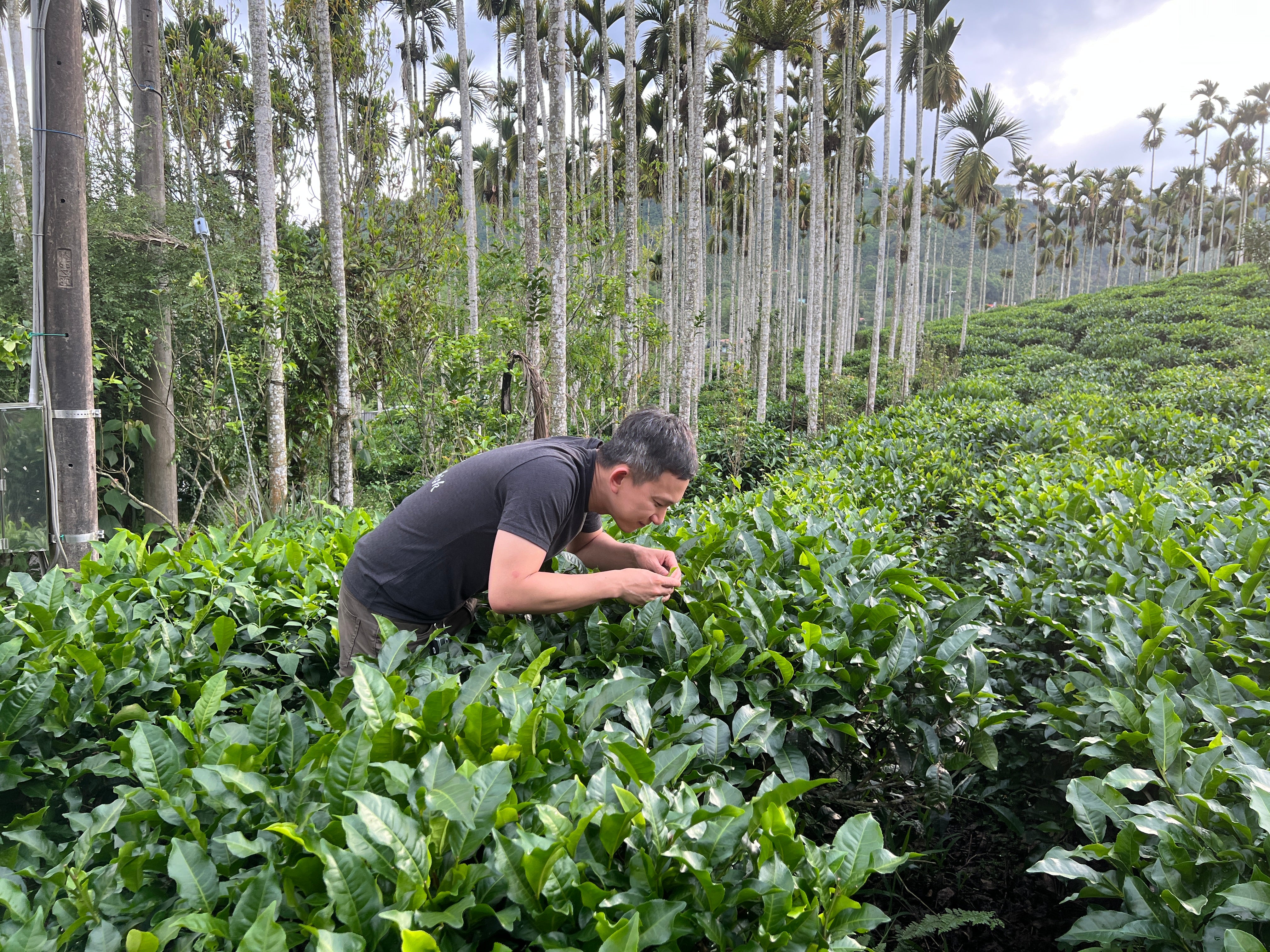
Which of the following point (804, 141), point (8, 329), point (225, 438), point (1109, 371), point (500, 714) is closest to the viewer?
point (500, 714)

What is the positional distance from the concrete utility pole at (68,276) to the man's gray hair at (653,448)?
297 cm

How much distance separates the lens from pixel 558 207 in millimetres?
7738

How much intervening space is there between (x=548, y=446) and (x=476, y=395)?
6.68 m

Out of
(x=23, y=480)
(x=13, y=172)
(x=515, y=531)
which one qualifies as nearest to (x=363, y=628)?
(x=515, y=531)

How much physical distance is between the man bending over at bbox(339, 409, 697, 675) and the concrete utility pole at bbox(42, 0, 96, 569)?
85.2 inches

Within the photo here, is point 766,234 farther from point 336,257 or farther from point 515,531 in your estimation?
point 515,531

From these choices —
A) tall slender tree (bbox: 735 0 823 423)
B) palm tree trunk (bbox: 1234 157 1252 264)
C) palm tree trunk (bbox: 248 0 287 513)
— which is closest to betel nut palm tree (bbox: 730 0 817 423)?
tall slender tree (bbox: 735 0 823 423)

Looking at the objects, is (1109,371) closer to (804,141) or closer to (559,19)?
(804,141)

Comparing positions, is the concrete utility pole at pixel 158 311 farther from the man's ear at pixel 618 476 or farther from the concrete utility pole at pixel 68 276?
the man's ear at pixel 618 476

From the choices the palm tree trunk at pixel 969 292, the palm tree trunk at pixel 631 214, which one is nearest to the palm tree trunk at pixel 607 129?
the palm tree trunk at pixel 631 214

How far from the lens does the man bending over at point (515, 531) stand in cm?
207

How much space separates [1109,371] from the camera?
16672 millimetres

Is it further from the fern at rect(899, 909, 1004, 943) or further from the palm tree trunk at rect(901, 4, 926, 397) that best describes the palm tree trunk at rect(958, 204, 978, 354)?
the fern at rect(899, 909, 1004, 943)

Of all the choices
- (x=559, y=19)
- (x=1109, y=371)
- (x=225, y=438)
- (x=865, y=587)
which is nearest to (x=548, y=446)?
(x=865, y=587)
